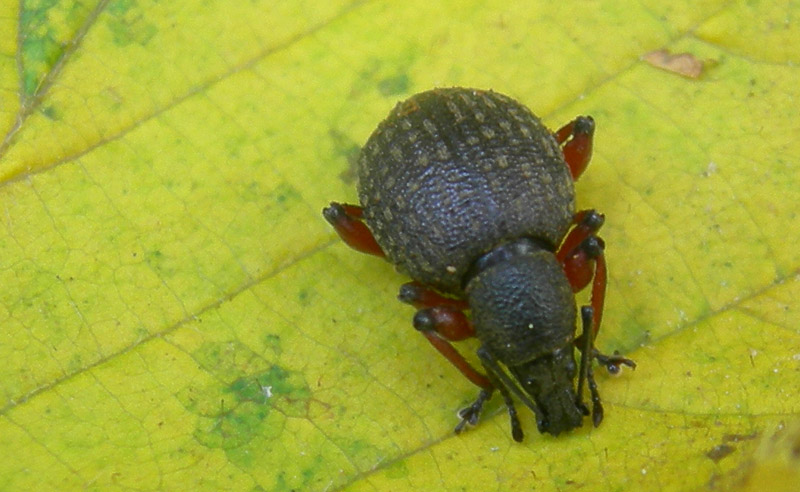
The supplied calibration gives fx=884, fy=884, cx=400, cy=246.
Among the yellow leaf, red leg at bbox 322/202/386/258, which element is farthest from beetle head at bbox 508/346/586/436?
red leg at bbox 322/202/386/258

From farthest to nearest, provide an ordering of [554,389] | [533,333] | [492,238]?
[492,238], [554,389], [533,333]

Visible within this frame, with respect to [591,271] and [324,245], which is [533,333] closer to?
[591,271]

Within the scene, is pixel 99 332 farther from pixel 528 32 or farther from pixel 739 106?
pixel 739 106

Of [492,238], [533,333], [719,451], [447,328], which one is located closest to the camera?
[719,451]

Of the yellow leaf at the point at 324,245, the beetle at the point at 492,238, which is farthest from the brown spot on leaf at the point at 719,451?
the beetle at the point at 492,238

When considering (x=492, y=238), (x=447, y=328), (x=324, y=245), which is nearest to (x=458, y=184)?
(x=492, y=238)

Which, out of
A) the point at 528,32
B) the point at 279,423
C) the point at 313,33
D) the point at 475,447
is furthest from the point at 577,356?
the point at 313,33

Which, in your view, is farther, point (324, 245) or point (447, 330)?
point (324, 245)
